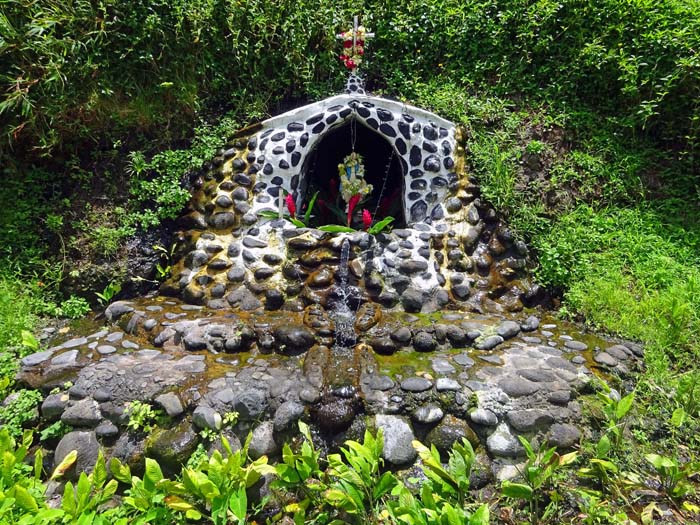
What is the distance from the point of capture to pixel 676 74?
5.15 m

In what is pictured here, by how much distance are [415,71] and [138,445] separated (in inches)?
219

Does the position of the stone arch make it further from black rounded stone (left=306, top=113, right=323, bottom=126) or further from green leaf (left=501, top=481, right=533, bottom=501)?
green leaf (left=501, top=481, right=533, bottom=501)

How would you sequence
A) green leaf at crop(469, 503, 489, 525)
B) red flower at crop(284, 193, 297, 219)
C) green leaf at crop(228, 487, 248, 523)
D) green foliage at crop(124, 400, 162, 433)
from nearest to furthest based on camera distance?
green leaf at crop(469, 503, 489, 525) < green leaf at crop(228, 487, 248, 523) < green foliage at crop(124, 400, 162, 433) < red flower at crop(284, 193, 297, 219)

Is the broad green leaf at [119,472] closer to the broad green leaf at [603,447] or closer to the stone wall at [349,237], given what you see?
the stone wall at [349,237]

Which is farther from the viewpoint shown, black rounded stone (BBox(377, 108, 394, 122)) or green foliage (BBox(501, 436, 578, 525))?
black rounded stone (BBox(377, 108, 394, 122))

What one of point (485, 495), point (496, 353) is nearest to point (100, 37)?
point (496, 353)

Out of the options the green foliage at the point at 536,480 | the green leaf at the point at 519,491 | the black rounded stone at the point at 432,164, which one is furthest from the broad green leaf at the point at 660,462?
the black rounded stone at the point at 432,164

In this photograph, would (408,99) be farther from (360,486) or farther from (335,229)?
(360,486)

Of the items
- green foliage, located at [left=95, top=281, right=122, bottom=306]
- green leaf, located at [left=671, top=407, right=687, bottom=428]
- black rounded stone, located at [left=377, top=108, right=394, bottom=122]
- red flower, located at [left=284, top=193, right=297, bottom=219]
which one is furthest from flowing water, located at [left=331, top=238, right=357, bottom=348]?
green foliage, located at [left=95, top=281, right=122, bottom=306]

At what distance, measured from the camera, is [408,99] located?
19.9ft

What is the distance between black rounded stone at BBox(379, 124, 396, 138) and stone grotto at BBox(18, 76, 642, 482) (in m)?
0.02

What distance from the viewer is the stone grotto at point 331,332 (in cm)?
319

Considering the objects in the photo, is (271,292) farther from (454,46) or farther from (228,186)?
(454,46)

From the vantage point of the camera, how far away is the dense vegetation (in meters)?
4.68
